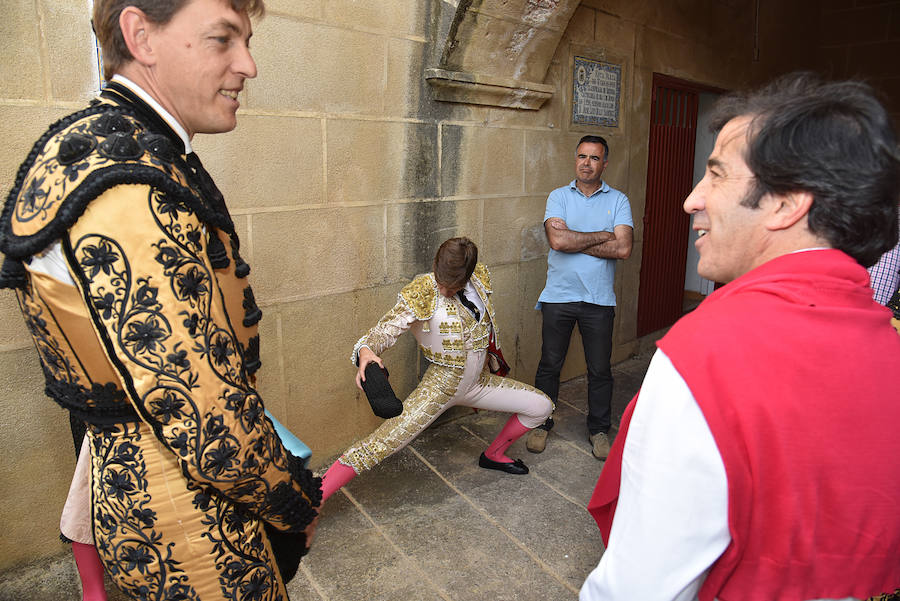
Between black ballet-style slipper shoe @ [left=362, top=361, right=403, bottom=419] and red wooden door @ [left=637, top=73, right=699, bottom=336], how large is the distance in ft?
12.0

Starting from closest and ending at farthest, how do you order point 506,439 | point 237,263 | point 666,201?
point 237,263, point 506,439, point 666,201

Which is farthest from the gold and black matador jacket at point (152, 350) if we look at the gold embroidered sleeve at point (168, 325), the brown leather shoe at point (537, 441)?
the brown leather shoe at point (537, 441)

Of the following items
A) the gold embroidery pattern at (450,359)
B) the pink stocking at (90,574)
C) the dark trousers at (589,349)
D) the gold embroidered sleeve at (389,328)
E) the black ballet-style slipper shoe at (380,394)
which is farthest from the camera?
the dark trousers at (589,349)

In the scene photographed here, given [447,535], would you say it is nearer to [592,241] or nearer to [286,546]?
[286,546]

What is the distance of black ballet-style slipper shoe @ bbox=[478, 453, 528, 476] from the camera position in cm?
360

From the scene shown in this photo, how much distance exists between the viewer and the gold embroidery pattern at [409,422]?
3.00 meters

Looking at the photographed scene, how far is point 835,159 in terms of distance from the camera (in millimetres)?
993

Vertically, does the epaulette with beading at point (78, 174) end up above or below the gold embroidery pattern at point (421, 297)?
above

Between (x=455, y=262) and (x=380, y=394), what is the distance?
2.75 feet

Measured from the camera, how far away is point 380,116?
3.44m

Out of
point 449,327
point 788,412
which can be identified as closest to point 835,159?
point 788,412

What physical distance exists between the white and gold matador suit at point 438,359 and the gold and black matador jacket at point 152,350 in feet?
5.43

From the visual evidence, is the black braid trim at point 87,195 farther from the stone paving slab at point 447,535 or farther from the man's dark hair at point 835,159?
the stone paving slab at point 447,535

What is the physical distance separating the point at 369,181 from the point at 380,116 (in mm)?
361
